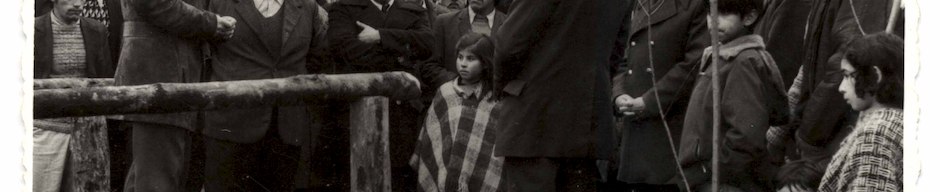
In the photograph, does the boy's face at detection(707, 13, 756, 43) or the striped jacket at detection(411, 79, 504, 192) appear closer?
the boy's face at detection(707, 13, 756, 43)

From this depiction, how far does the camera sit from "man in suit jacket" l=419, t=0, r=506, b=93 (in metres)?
6.27

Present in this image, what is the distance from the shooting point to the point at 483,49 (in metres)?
5.52

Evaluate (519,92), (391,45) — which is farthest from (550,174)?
(391,45)

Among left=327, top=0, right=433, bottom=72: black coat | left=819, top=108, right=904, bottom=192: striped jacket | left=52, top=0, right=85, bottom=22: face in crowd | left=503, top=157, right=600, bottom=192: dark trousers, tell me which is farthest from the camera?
left=327, top=0, right=433, bottom=72: black coat

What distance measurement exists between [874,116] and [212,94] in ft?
5.63

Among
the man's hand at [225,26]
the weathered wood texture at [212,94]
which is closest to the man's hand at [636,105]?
the weathered wood texture at [212,94]

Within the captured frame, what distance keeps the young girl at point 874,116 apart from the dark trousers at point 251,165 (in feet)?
8.50

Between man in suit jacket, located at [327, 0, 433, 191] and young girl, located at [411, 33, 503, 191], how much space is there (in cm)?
50

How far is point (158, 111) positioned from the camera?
3725mm

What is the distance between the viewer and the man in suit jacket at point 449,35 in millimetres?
6273

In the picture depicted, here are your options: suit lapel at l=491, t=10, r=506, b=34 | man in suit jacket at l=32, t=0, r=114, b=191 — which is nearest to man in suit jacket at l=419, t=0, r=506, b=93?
suit lapel at l=491, t=10, r=506, b=34

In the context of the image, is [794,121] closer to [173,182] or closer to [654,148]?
[654,148]

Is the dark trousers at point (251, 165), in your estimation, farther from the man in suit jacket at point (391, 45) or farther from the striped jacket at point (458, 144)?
the man in suit jacket at point (391, 45)

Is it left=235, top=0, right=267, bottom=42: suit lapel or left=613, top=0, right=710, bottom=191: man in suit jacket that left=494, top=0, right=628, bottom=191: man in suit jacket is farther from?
left=235, top=0, right=267, bottom=42: suit lapel
